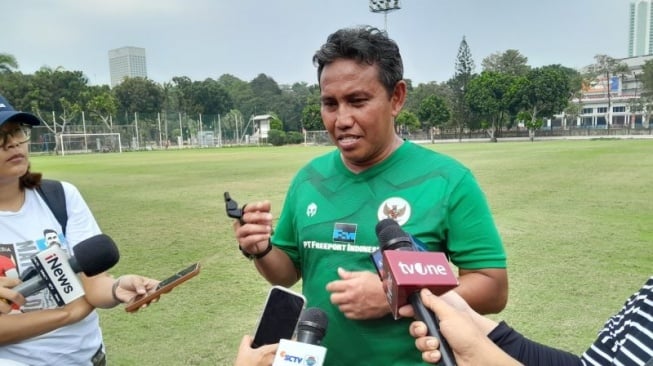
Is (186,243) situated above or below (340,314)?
below

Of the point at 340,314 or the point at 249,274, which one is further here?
the point at 249,274

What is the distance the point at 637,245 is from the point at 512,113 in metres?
60.5

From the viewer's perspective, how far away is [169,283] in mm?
1969

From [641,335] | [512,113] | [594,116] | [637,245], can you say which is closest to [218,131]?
[512,113]

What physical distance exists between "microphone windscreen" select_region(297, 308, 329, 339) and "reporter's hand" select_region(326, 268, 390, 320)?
383 millimetres

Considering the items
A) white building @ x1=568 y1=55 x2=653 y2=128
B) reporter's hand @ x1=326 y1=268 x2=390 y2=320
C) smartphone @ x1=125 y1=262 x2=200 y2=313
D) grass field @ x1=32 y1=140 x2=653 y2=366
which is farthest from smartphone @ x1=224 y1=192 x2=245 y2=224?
white building @ x1=568 y1=55 x2=653 y2=128

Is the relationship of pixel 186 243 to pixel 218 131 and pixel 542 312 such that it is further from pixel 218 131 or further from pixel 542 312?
pixel 218 131

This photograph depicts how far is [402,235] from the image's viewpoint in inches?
57.6

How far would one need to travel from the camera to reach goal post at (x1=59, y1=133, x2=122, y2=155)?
5656 cm

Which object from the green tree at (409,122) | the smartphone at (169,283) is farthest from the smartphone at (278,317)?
the green tree at (409,122)

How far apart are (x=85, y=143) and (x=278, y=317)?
62.7 metres

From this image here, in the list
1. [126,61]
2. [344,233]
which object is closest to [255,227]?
[344,233]

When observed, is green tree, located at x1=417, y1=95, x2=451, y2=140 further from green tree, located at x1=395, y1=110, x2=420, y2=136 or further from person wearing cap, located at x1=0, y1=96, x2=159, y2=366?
person wearing cap, located at x1=0, y1=96, x2=159, y2=366

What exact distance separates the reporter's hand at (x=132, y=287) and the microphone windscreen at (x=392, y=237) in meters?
1.16
